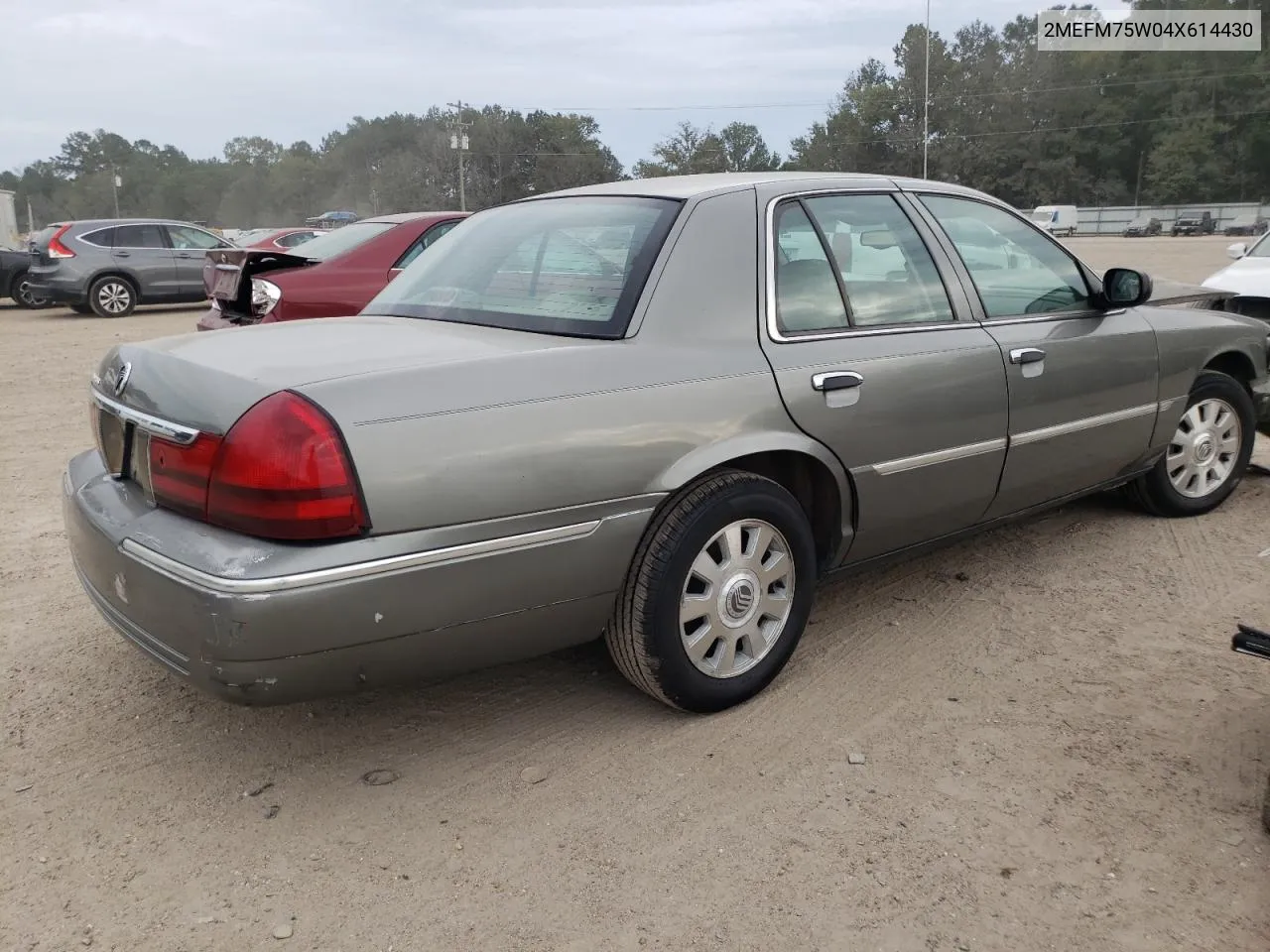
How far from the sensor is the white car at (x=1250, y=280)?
22.0 feet

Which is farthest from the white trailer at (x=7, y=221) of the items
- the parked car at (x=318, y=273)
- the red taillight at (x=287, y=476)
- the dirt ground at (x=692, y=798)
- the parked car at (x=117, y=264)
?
the red taillight at (x=287, y=476)

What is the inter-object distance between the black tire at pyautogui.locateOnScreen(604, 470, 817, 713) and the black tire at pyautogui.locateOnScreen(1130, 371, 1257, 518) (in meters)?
2.40

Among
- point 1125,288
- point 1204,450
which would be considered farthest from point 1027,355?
point 1204,450

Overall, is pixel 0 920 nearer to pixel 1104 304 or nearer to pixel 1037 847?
pixel 1037 847

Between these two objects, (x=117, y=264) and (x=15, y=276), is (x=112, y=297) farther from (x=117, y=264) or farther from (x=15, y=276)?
(x=15, y=276)

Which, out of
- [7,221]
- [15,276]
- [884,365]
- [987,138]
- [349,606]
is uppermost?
[987,138]

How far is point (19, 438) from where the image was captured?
6.81 metres

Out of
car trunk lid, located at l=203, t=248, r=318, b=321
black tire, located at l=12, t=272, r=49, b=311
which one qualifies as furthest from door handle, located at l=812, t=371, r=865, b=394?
black tire, located at l=12, t=272, r=49, b=311

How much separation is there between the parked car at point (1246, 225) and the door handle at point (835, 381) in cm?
5858

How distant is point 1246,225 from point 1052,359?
68.7 metres

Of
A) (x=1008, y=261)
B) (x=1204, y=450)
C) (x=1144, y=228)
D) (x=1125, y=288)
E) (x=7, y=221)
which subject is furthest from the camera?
(x=1144, y=228)

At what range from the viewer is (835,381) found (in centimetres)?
311

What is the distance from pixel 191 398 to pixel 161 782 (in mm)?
1052

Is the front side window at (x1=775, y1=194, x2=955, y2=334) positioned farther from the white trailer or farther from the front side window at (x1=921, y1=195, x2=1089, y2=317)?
the white trailer
